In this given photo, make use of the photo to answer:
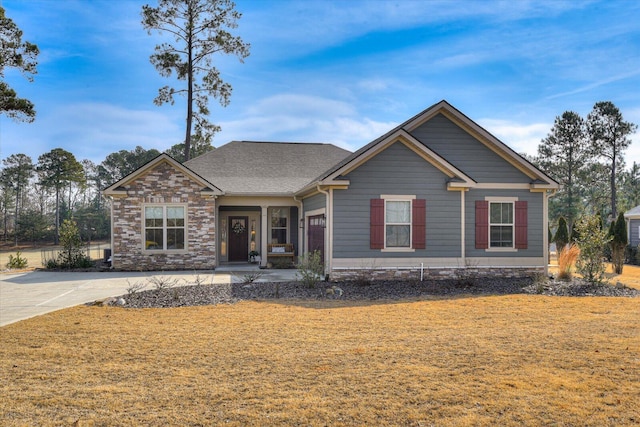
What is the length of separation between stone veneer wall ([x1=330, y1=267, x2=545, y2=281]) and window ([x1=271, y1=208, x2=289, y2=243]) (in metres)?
6.23

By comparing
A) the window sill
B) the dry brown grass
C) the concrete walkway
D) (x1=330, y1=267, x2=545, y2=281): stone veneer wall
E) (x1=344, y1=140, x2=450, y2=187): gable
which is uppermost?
(x1=344, y1=140, x2=450, y2=187): gable

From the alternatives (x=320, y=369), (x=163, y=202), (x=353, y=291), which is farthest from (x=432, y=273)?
(x=163, y=202)

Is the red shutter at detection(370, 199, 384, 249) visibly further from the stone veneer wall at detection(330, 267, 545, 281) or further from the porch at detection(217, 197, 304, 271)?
the porch at detection(217, 197, 304, 271)

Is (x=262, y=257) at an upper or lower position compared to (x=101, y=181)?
lower

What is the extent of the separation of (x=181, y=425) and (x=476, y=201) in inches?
477

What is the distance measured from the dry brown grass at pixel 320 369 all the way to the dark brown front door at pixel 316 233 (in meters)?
5.90

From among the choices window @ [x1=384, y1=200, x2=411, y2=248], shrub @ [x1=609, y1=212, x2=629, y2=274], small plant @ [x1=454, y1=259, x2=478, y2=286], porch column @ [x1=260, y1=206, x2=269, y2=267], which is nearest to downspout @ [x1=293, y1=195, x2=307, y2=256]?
porch column @ [x1=260, y1=206, x2=269, y2=267]

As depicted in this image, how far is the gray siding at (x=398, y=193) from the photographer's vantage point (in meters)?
13.2

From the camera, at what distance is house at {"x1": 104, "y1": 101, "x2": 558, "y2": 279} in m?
13.3

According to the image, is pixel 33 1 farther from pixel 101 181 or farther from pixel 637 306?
pixel 101 181

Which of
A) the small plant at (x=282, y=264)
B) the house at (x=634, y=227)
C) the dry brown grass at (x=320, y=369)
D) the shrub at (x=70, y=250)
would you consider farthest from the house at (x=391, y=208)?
the house at (x=634, y=227)

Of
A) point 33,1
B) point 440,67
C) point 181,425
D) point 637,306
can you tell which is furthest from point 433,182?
point 33,1

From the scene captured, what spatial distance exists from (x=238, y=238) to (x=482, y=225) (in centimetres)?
1039

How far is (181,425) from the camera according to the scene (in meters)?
3.88
